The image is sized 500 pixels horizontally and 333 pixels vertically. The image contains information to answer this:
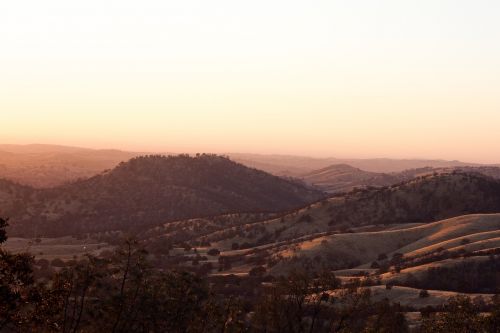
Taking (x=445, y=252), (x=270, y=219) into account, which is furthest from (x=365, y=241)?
(x=270, y=219)

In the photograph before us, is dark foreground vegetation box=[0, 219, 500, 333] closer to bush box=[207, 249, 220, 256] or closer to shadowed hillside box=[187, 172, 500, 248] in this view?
bush box=[207, 249, 220, 256]

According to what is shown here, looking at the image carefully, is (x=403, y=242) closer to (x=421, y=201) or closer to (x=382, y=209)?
(x=382, y=209)

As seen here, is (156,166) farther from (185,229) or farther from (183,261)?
(183,261)

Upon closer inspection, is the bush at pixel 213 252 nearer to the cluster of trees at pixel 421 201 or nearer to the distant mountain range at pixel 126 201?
the cluster of trees at pixel 421 201

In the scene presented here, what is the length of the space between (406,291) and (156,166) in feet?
480

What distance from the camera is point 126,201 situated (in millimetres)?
169250

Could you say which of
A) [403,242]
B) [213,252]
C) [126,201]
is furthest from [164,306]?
[126,201]

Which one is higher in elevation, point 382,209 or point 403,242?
point 382,209

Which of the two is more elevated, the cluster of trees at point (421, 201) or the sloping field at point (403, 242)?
the cluster of trees at point (421, 201)

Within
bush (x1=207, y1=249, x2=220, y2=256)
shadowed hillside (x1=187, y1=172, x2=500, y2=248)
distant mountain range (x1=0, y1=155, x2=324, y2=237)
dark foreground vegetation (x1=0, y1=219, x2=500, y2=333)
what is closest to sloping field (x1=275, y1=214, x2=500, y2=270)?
shadowed hillside (x1=187, y1=172, x2=500, y2=248)

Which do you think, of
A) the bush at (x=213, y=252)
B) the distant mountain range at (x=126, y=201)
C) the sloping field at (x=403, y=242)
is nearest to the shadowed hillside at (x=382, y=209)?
the bush at (x=213, y=252)

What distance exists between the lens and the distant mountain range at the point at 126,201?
146 metres

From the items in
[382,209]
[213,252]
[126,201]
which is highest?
[382,209]

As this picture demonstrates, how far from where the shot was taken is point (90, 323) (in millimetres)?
29266
